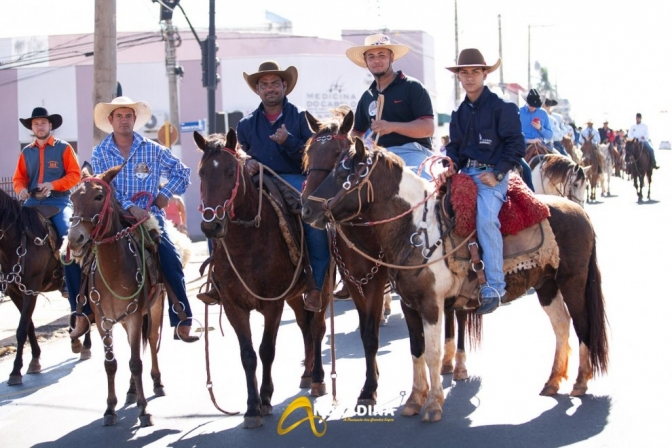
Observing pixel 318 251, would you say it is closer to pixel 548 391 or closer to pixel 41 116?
pixel 548 391

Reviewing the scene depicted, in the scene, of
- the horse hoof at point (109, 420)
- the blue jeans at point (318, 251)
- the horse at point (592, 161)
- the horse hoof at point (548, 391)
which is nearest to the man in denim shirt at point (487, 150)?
the horse hoof at point (548, 391)

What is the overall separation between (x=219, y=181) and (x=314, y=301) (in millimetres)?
1402

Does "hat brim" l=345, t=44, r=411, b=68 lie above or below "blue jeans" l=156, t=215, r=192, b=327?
above

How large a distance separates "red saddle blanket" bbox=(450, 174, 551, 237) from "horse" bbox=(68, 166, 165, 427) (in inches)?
113

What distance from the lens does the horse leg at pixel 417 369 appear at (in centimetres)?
699

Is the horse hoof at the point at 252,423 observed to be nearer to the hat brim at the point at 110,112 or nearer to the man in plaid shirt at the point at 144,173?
the man in plaid shirt at the point at 144,173

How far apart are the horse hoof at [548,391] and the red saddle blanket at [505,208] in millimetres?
1390

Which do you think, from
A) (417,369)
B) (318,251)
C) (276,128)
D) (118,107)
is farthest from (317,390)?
(118,107)

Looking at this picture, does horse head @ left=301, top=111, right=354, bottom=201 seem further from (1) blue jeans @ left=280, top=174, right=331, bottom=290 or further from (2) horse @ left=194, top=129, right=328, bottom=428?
(1) blue jeans @ left=280, top=174, right=331, bottom=290

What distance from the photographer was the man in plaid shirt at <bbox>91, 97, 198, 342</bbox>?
8.14 meters

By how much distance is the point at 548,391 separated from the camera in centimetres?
734

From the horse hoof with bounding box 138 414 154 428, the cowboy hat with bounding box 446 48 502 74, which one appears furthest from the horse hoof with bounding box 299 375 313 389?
the cowboy hat with bounding box 446 48 502 74

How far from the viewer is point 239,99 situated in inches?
1330
